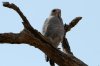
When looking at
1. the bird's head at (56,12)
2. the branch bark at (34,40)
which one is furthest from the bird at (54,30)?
the branch bark at (34,40)

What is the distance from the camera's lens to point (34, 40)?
5691 mm

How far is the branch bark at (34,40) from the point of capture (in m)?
5.36

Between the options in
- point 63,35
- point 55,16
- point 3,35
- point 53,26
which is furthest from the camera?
point 55,16

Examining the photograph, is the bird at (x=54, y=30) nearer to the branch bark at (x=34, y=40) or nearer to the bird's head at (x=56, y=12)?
the bird's head at (x=56, y=12)

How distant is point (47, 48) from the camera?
19.1 ft

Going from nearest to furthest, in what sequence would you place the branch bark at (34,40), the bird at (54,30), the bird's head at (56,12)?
1. the branch bark at (34,40)
2. the bird at (54,30)
3. the bird's head at (56,12)

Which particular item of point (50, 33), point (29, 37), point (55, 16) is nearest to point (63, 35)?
point (50, 33)

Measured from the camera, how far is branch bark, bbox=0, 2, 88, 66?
17.6 feet

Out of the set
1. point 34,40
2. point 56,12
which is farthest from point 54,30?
point 34,40

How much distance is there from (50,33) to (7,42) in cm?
242

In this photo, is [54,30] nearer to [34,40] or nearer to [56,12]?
[56,12]

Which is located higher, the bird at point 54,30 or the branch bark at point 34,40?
the bird at point 54,30

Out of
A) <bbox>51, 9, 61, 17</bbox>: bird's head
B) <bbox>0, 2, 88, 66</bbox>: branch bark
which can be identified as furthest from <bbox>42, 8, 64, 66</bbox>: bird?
<bbox>0, 2, 88, 66</bbox>: branch bark

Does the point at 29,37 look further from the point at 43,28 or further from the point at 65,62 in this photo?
the point at 43,28
